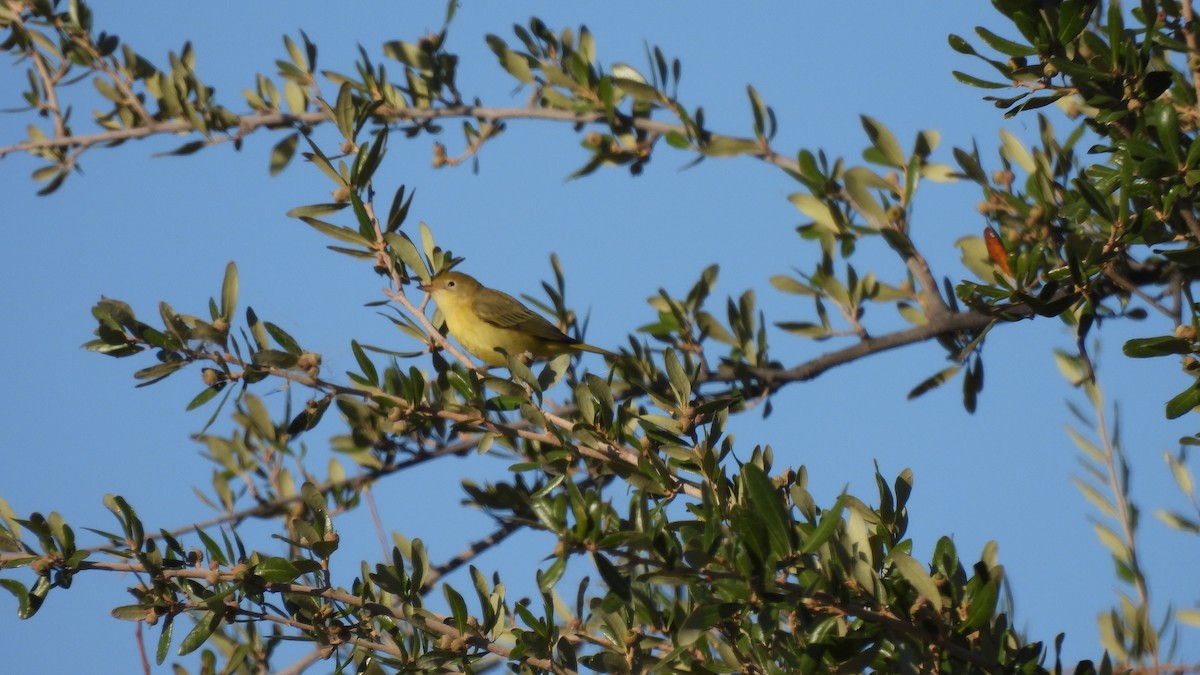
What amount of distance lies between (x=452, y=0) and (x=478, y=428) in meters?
2.40

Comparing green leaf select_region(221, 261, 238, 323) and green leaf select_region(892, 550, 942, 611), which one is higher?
green leaf select_region(221, 261, 238, 323)

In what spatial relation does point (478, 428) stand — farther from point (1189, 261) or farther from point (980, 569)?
point (1189, 261)

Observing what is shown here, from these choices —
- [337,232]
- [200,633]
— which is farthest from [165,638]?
[337,232]

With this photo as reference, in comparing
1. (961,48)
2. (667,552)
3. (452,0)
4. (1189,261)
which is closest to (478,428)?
(667,552)

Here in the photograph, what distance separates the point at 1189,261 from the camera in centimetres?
289

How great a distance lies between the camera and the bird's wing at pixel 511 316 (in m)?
7.14

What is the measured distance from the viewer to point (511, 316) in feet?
24.3

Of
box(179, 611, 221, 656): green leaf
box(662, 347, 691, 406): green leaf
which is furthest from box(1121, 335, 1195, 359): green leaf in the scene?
box(179, 611, 221, 656): green leaf

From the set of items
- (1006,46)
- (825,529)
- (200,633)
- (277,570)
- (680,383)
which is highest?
(1006,46)

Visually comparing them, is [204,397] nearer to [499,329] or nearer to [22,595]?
[22,595]

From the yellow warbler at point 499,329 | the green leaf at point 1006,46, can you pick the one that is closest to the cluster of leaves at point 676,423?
the green leaf at point 1006,46

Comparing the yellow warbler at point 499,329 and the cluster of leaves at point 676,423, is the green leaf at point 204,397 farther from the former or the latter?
the yellow warbler at point 499,329

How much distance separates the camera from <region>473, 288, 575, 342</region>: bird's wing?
7137mm

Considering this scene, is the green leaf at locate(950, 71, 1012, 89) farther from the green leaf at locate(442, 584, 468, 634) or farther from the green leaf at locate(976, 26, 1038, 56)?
the green leaf at locate(442, 584, 468, 634)
